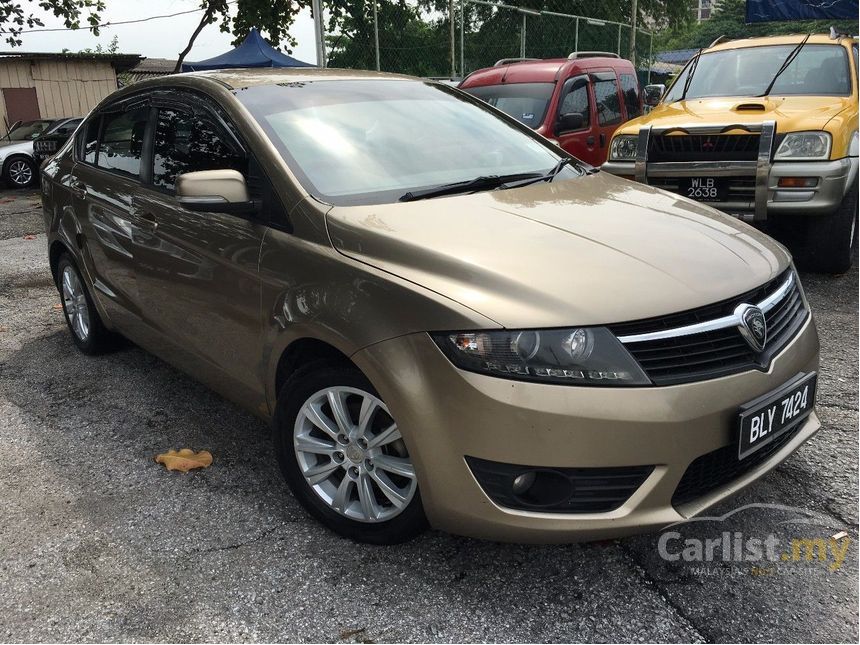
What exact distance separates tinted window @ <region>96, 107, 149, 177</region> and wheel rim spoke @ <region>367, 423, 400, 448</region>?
6.55 feet

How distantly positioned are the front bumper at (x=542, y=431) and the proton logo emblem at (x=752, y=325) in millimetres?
95

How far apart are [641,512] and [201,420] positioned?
2.30m

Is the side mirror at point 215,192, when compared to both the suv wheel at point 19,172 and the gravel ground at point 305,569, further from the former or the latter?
the suv wheel at point 19,172

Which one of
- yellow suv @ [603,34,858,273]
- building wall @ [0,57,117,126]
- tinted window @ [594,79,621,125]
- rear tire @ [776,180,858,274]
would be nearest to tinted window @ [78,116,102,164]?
yellow suv @ [603,34,858,273]

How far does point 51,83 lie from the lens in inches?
957

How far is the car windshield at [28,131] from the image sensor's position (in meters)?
16.4

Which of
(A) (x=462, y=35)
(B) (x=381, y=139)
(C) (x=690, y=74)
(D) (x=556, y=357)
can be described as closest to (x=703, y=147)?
(C) (x=690, y=74)

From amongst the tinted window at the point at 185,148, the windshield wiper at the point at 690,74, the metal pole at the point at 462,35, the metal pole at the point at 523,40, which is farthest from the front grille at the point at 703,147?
the metal pole at the point at 523,40

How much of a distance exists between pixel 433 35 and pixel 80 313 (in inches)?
391

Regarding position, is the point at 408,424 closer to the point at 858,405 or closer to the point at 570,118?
the point at 858,405

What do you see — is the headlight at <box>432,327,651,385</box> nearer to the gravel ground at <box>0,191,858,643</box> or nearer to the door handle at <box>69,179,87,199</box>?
the gravel ground at <box>0,191,858,643</box>

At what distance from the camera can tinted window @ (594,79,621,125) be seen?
901 cm

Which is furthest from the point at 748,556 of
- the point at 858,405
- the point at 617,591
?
the point at 858,405

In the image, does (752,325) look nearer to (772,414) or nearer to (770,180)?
(772,414)
